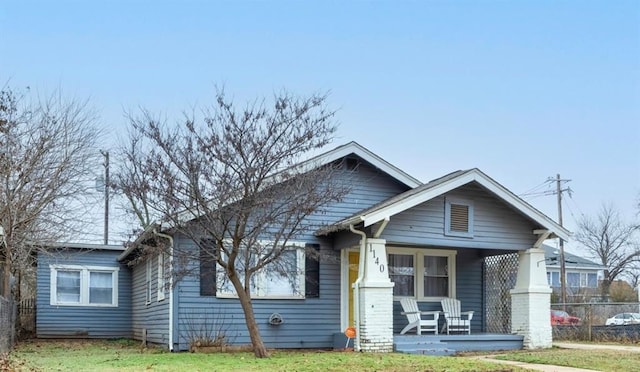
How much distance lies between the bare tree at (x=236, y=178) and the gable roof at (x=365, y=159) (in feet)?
5.67

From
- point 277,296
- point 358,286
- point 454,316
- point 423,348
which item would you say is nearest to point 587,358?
point 423,348

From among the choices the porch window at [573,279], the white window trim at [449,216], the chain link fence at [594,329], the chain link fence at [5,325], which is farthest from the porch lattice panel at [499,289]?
the porch window at [573,279]

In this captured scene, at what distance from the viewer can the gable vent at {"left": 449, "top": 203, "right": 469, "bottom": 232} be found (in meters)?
16.8

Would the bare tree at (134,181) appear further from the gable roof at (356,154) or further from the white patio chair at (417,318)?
the white patio chair at (417,318)

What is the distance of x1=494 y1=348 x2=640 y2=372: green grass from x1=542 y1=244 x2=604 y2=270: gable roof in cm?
2934

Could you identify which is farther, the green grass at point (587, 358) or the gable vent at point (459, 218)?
the gable vent at point (459, 218)

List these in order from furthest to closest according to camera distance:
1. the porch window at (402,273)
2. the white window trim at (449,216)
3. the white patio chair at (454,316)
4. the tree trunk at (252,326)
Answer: the porch window at (402,273) < the white patio chair at (454,316) < the white window trim at (449,216) < the tree trunk at (252,326)

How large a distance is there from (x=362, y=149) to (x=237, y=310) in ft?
15.0

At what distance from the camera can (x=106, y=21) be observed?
1705 centimetres

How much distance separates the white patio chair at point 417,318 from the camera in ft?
55.0

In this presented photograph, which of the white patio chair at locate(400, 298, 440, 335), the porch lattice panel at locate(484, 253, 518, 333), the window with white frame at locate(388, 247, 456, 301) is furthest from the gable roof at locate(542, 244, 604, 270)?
the white patio chair at locate(400, 298, 440, 335)

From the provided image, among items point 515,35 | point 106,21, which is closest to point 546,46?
point 515,35

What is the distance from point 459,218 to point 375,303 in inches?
113

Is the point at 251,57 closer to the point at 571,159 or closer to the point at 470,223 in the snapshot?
the point at 470,223
